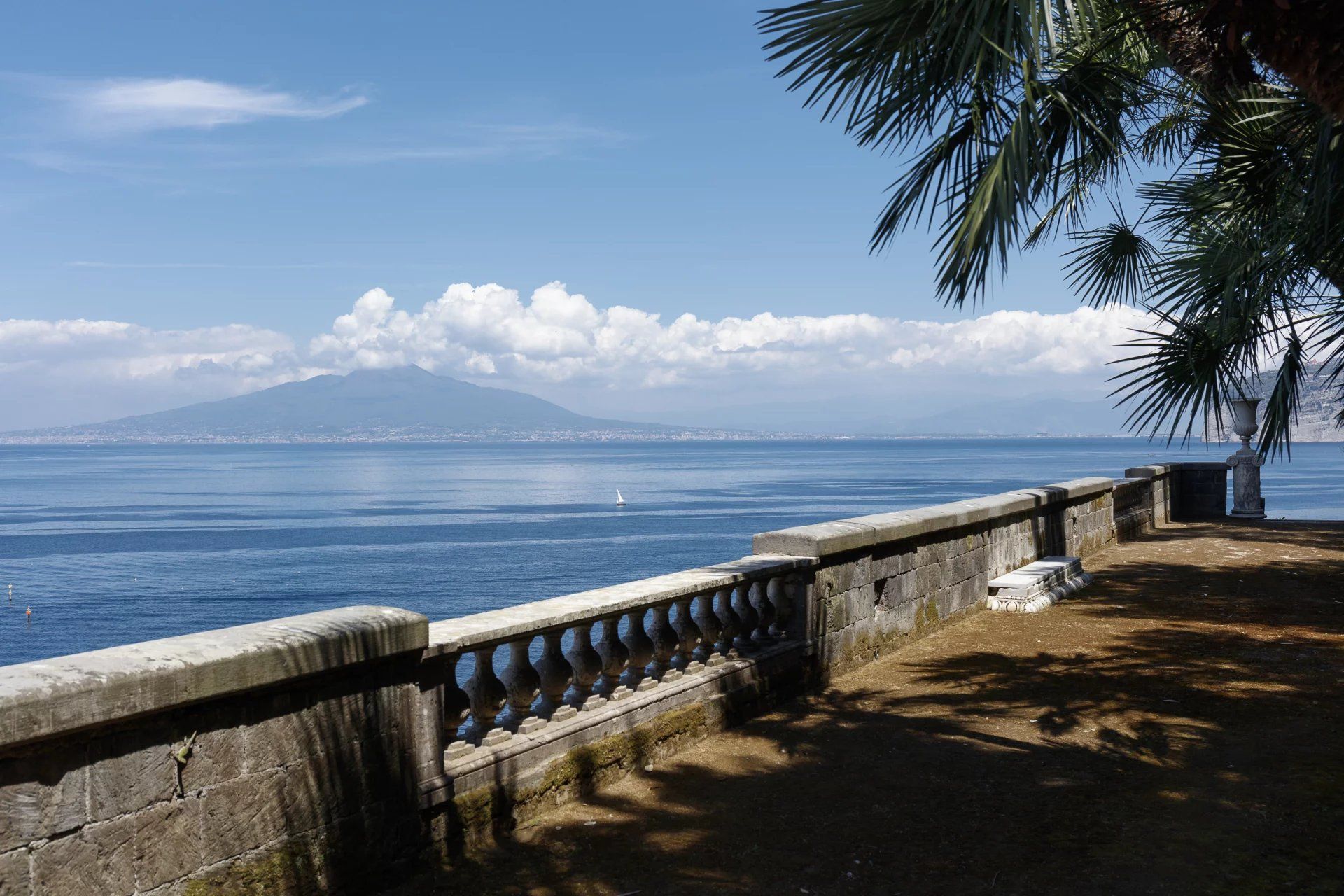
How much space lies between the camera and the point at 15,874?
2.74m

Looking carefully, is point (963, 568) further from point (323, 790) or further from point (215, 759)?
point (215, 759)

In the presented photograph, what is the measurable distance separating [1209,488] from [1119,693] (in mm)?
12754

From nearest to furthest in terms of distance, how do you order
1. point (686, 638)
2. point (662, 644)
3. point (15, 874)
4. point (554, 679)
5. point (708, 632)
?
1. point (15, 874)
2. point (554, 679)
3. point (662, 644)
4. point (686, 638)
5. point (708, 632)

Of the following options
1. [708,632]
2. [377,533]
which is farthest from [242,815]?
[377,533]

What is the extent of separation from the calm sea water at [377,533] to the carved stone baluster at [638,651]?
29961 mm

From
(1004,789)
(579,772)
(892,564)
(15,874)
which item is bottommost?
(1004,789)

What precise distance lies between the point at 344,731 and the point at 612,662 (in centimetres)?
161

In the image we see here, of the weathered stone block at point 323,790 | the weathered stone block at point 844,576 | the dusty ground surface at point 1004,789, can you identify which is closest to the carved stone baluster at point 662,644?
the dusty ground surface at point 1004,789

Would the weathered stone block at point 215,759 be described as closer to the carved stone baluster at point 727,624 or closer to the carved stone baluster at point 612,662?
the carved stone baluster at point 612,662

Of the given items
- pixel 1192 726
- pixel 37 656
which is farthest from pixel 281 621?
pixel 37 656

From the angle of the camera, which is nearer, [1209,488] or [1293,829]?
[1293,829]

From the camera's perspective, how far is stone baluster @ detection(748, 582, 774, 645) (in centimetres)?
628

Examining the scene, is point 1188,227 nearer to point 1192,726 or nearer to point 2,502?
point 1192,726

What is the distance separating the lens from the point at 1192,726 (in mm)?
5848
